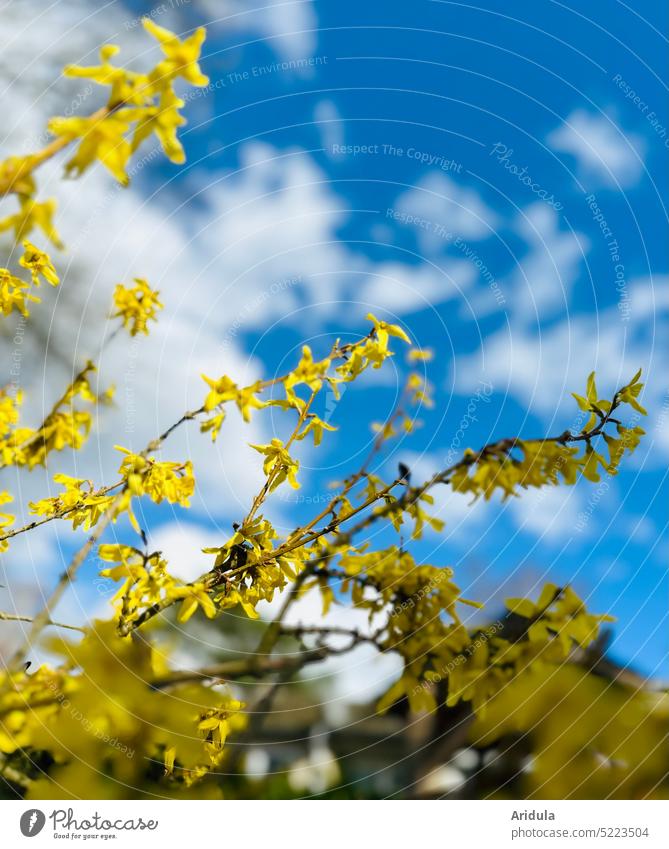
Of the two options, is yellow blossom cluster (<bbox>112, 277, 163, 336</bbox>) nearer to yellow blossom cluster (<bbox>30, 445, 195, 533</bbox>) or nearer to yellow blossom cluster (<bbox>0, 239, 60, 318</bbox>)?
yellow blossom cluster (<bbox>0, 239, 60, 318</bbox>)

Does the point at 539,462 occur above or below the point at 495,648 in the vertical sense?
above

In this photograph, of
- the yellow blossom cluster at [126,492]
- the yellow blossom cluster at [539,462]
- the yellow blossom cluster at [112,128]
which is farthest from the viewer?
the yellow blossom cluster at [539,462]

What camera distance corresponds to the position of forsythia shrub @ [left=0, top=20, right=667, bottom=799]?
553mm

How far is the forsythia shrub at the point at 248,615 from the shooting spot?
553mm

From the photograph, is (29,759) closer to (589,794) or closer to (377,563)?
(377,563)

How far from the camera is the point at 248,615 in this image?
0.57m

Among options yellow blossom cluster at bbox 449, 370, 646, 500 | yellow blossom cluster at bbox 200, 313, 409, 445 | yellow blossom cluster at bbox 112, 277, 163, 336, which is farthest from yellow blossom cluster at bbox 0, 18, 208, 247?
yellow blossom cluster at bbox 449, 370, 646, 500

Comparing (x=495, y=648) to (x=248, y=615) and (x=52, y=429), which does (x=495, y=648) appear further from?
(x=52, y=429)

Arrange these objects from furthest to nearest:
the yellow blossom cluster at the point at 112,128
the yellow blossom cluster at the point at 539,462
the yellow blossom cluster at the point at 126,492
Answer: the yellow blossom cluster at the point at 539,462
the yellow blossom cluster at the point at 126,492
the yellow blossom cluster at the point at 112,128

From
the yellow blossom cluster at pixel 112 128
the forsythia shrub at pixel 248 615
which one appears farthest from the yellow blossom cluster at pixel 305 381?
the yellow blossom cluster at pixel 112 128

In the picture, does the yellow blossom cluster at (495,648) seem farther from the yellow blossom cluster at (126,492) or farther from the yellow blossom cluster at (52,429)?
the yellow blossom cluster at (52,429)

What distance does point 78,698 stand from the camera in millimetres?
559

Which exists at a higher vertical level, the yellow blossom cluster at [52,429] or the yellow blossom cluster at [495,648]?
the yellow blossom cluster at [52,429]

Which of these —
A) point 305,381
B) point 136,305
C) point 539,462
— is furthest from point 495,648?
point 136,305
